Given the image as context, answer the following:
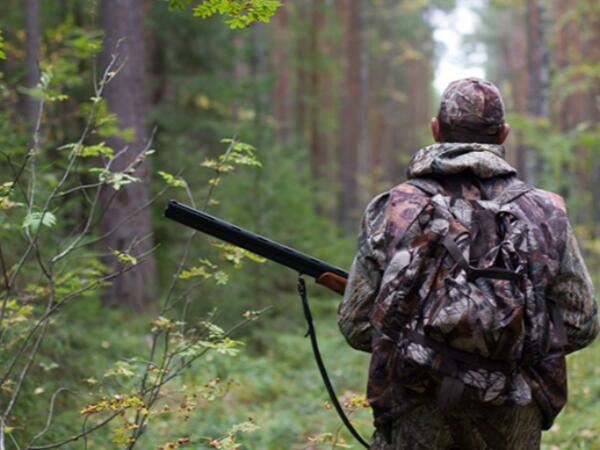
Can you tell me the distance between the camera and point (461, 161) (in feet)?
9.80

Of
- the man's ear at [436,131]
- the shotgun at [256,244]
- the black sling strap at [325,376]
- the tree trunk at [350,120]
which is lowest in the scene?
the tree trunk at [350,120]

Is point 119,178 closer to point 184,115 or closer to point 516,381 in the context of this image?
point 516,381

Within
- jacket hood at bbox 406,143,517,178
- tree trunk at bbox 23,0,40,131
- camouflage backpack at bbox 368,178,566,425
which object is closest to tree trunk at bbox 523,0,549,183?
tree trunk at bbox 23,0,40,131

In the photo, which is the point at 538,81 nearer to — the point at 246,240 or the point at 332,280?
the point at 332,280

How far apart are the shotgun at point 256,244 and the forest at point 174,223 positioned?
435mm

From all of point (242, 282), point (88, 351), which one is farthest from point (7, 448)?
point (242, 282)

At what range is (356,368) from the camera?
10.1 meters

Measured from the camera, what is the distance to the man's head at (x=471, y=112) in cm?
309

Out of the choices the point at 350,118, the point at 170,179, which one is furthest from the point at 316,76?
the point at 170,179

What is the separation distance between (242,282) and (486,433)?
8675 millimetres

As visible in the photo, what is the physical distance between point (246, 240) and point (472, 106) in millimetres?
1294

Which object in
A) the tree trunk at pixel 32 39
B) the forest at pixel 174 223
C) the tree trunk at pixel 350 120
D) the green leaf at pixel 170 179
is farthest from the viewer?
the tree trunk at pixel 350 120

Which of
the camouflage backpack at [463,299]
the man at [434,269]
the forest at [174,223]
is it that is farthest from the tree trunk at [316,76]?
the camouflage backpack at [463,299]

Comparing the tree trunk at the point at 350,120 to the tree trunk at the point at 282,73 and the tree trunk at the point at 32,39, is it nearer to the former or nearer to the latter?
the tree trunk at the point at 282,73
